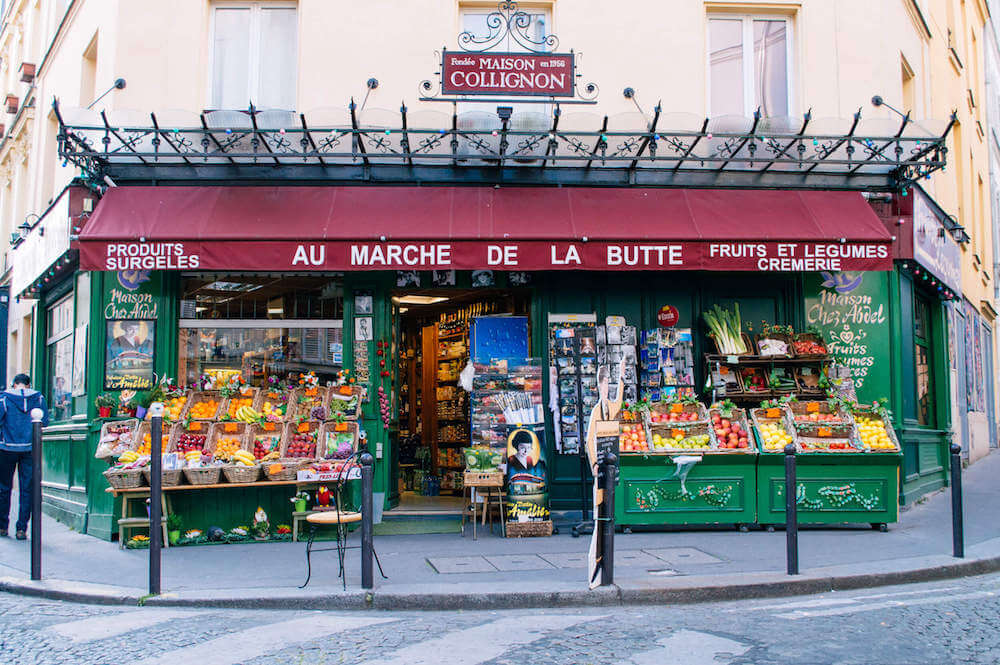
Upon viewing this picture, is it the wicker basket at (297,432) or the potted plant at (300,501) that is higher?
the wicker basket at (297,432)

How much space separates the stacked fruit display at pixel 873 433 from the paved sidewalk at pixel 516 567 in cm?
96

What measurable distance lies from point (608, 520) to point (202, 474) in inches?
192

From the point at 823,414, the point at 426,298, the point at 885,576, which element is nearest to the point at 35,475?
the point at 426,298

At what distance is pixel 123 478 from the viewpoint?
949 centimetres

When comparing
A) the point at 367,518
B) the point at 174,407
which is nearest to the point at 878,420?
the point at 367,518

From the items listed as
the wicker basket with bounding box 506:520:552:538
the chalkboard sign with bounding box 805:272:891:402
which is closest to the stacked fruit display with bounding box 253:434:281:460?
the wicker basket with bounding box 506:520:552:538

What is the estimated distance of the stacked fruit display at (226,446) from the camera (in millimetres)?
9930

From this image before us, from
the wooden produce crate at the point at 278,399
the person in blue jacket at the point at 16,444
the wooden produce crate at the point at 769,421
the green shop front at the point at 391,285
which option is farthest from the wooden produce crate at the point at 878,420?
the person in blue jacket at the point at 16,444

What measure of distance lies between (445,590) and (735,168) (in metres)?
6.67

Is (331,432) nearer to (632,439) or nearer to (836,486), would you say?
(632,439)

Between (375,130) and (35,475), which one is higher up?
(375,130)

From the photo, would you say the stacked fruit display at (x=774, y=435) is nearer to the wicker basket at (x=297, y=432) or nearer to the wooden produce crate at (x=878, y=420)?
the wooden produce crate at (x=878, y=420)

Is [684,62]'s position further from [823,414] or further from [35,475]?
[35,475]

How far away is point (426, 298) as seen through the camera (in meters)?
12.4
